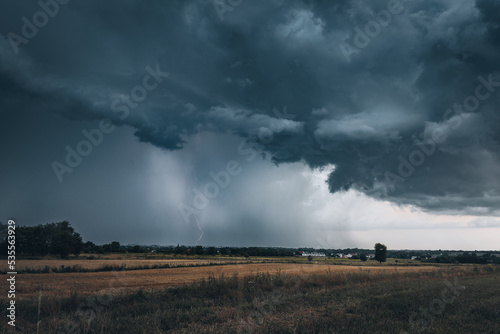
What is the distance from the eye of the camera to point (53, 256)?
80.9m

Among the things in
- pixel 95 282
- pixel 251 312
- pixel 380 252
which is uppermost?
pixel 251 312

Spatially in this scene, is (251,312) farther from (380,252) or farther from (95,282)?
(380,252)

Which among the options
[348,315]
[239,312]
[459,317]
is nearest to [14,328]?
[239,312]

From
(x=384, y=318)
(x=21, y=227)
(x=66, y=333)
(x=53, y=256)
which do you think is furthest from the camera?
(x=21, y=227)

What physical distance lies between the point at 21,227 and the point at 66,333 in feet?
326

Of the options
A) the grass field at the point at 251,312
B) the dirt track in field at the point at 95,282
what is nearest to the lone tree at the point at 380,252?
the dirt track in field at the point at 95,282

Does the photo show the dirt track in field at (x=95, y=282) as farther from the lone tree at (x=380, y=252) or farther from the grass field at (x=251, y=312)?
the lone tree at (x=380, y=252)

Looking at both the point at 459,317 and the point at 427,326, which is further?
the point at 459,317

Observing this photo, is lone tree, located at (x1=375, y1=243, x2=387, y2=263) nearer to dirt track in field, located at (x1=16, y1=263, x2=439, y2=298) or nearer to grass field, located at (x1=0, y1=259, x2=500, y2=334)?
dirt track in field, located at (x1=16, y1=263, x2=439, y2=298)

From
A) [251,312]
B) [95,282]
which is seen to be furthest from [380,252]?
[251,312]

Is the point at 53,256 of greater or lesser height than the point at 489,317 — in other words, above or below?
below

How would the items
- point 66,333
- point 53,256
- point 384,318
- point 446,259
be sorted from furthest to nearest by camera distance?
point 446,259 → point 53,256 → point 384,318 → point 66,333

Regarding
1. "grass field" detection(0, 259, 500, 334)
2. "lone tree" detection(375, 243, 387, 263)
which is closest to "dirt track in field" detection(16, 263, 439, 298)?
"grass field" detection(0, 259, 500, 334)

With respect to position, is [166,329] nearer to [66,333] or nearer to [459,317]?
[66,333]
